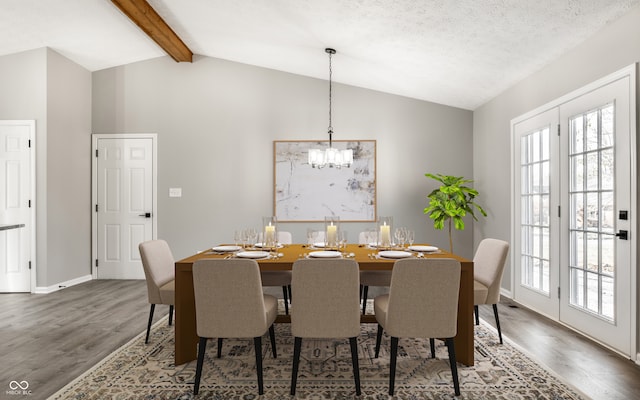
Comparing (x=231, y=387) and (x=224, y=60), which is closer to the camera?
(x=231, y=387)

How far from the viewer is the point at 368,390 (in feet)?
7.14

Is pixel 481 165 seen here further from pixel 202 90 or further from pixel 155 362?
pixel 155 362

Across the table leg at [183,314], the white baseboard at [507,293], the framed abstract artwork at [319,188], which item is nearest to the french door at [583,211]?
the white baseboard at [507,293]

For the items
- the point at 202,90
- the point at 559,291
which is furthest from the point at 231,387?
the point at 202,90

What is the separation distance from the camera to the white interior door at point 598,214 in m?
2.66

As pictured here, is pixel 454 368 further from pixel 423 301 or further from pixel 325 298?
pixel 325 298

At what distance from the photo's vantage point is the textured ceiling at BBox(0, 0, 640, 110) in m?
2.99

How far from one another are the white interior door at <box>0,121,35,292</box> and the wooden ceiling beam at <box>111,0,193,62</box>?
6.19 feet

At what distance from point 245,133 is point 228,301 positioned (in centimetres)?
361

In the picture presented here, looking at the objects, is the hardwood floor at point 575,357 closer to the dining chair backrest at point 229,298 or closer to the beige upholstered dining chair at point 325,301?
the beige upholstered dining chair at point 325,301

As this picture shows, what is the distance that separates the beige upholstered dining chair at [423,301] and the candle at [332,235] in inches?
36.0

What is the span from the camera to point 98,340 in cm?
299

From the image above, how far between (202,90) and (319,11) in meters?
2.54

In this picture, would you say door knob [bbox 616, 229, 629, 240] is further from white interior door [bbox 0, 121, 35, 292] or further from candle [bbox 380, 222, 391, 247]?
white interior door [bbox 0, 121, 35, 292]
